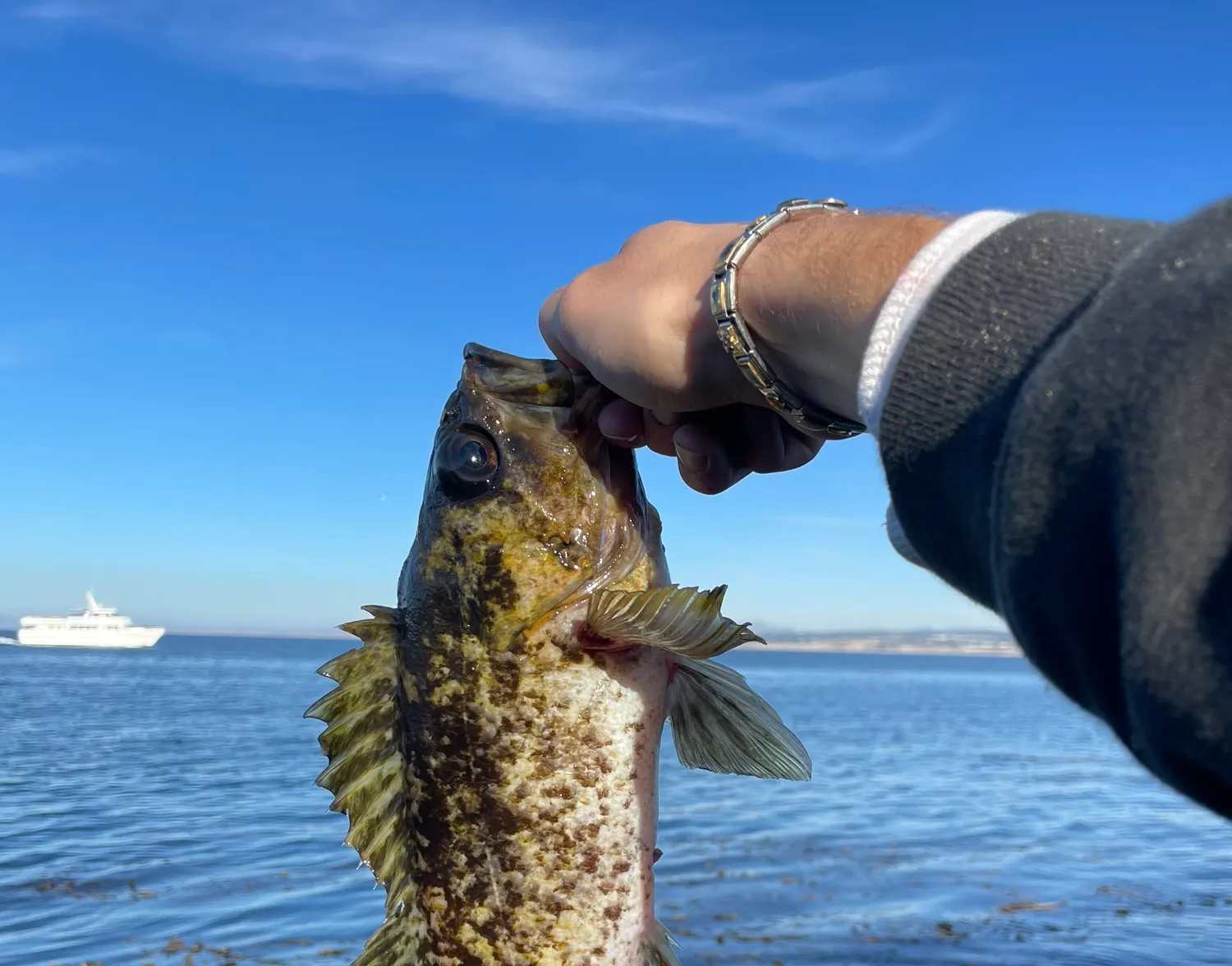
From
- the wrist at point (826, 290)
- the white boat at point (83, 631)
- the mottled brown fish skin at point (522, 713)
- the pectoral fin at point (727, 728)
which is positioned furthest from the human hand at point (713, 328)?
the white boat at point (83, 631)

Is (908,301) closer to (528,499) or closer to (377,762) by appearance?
(528,499)

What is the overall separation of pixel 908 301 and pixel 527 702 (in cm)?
Answer: 203

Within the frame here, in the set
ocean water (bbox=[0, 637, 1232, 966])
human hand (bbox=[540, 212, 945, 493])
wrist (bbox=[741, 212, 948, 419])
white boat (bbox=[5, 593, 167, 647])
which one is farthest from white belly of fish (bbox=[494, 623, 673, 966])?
white boat (bbox=[5, 593, 167, 647])

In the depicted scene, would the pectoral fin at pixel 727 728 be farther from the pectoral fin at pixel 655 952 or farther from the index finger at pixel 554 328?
the index finger at pixel 554 328

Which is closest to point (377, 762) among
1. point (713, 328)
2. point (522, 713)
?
point (522, 713)

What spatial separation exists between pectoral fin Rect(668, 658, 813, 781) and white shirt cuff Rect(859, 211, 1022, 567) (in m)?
1.72

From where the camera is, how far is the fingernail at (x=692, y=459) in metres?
3.21

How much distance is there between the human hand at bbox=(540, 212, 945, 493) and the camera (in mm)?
1972

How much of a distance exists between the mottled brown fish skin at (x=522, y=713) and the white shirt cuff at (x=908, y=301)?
1.79 metres

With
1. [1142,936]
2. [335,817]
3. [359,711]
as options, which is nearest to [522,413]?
[359,711]

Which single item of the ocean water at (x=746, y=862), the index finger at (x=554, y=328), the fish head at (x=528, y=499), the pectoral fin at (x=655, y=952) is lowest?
the ocean water at (x=746, y=862)

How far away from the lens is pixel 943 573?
169 cm

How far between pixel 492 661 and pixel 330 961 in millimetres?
7842

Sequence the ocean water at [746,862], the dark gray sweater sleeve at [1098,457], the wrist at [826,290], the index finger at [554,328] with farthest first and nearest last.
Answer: the ocean water at [746,862] → the index finger at [554,328] → the wrist at [826,290] → the dark gray sweater sleeve at [1098,457]
